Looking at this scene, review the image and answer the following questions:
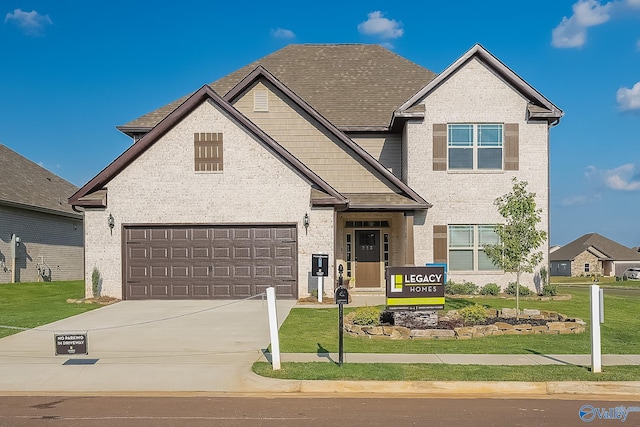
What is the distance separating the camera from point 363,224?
74.3ft

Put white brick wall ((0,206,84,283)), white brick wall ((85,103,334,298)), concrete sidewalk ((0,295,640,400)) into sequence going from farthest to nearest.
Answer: white brick wall ((0,206,84,283)) < white brick wall ((85,103,334,298)) < concrete sidewalk ((0,295,640,400))

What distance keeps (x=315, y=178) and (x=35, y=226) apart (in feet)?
57.1

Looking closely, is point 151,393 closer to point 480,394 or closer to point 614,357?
point 480,394

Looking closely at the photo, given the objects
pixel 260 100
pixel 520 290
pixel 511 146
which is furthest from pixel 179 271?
pixel 511 146

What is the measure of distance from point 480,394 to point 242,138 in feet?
41.4

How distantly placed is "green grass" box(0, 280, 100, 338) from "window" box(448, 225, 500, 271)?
12.3 m

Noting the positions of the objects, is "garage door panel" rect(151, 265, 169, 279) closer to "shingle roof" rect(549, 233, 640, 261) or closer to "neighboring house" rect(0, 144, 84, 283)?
"neighboring house" rect(0, 144, 84, 283)

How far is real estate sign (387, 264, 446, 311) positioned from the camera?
1285 cm

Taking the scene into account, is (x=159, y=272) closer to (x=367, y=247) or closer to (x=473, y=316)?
(x=367, y=247)

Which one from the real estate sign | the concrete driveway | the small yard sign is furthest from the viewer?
the real estate sign

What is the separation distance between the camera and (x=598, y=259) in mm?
68500

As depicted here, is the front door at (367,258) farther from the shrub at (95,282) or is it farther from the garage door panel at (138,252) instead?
the shrub at (95,282)

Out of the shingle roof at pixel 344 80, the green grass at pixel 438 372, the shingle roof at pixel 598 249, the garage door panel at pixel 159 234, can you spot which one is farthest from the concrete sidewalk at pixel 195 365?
the shingle roof at pixel 598 249

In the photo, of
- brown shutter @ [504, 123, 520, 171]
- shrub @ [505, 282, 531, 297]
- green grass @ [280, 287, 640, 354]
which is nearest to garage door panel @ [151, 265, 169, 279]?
green grass @ [280, 287, 640, 354]
